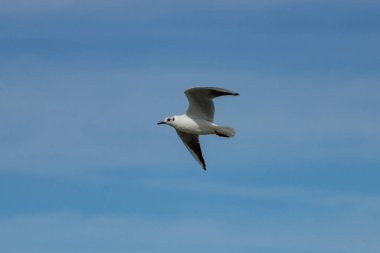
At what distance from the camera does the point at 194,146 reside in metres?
32.0

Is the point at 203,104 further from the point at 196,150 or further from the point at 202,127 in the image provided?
the point at 196,150

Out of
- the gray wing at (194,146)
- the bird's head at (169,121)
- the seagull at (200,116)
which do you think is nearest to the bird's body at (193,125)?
the seagull at (200,116)

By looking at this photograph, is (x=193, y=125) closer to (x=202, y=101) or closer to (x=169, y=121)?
(x=202, y=101)

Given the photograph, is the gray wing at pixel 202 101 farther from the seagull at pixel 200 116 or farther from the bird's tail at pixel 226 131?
the bird's tail at pixel 226 131

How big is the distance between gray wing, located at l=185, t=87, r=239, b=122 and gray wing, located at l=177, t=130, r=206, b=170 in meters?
2.28

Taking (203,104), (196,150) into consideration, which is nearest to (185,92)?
(203,104)

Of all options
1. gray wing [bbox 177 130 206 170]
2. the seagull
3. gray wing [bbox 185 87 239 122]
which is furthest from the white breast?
gray wing [bbox 177 130 206 170]

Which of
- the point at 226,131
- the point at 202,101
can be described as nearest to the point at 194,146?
the point at 202,101

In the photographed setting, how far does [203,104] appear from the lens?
29188 millimetres

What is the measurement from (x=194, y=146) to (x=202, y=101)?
319 centimetres

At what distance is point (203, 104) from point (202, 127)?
0.70 metres

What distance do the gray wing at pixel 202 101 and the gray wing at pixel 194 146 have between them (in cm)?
228

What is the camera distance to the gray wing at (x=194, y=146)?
104 feet

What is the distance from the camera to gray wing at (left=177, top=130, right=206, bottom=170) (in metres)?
31.8
